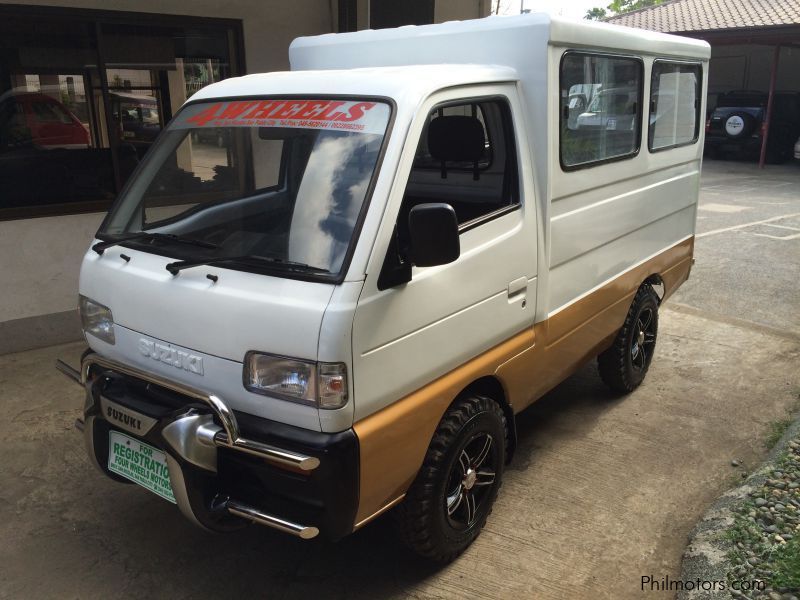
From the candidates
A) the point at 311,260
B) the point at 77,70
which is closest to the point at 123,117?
the point at 77,70

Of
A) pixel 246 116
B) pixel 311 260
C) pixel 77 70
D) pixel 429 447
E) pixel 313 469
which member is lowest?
pixel 429 447

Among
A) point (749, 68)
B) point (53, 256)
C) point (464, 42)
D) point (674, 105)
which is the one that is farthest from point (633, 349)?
point (749, 68)

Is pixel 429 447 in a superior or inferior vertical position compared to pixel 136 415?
inferior

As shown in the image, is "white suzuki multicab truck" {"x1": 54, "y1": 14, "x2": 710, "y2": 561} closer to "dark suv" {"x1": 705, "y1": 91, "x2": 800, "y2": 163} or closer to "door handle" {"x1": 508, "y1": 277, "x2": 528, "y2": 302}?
"door handle" {"x1": 508, "y1": 277, "x2": 528, "y2": 302}

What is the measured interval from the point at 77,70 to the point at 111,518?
3.55 meters

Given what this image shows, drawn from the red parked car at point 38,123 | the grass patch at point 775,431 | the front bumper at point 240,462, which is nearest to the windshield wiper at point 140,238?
the front bumper at point 240,462

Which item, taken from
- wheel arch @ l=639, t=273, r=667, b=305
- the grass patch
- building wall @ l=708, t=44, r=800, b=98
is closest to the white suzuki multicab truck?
wheel arch @ l=639, t=273, r=667, b=305

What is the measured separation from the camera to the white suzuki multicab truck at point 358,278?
2.40 m

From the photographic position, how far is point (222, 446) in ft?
8.07

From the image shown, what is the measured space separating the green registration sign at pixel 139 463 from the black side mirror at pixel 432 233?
1.22 m

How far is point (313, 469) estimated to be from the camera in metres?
2.32

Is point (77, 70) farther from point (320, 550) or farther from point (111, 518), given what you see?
point (320, 550)

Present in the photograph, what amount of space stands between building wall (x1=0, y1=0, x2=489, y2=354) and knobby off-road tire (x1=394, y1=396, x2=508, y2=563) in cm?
372

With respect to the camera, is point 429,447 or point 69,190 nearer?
point 429,447
